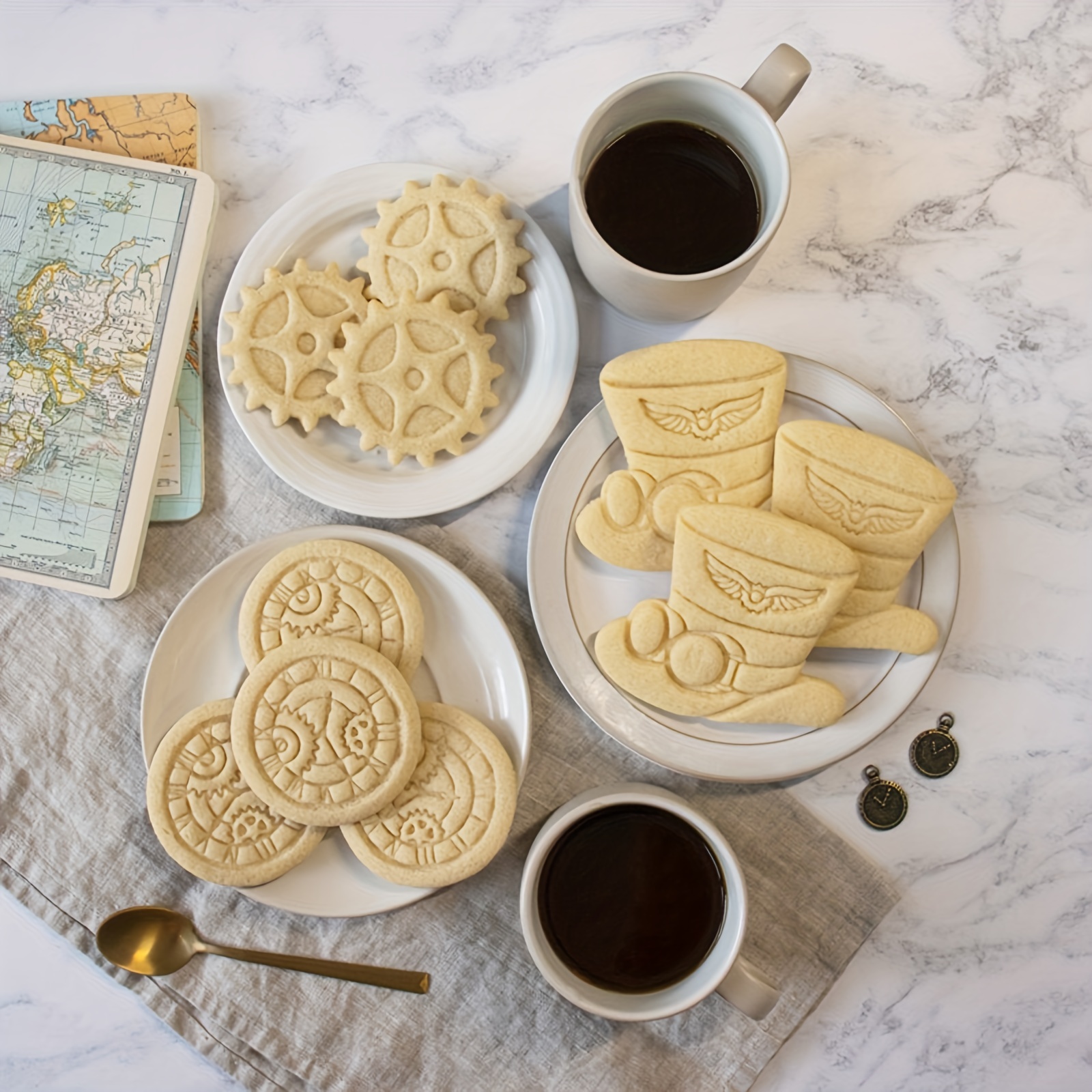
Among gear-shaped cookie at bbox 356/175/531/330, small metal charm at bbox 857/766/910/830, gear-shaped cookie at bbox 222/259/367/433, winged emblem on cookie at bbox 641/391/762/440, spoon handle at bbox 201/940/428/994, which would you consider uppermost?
gear-shaped cookie at bbox 356/175/531/330

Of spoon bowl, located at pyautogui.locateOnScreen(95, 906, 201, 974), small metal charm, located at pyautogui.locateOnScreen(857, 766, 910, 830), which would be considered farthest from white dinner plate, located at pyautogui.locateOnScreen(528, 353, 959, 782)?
spoon bowl, located at pyautogui.locateOnScreen(95, 906, 201, 974)

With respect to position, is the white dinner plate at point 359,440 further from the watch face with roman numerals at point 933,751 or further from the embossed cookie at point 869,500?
the watch face with roman numerals at point 933,751

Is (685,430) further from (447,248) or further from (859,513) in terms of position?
(447,248)

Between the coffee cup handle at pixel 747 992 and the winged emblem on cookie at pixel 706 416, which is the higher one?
the winged emblem on cookie at pixel 706 416

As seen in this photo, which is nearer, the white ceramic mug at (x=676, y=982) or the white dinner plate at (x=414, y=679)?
the white ceramic mug at (x=676, y=982)

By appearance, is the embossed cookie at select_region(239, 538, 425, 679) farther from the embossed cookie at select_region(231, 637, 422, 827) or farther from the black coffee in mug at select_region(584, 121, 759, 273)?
the black coffee in mug at select_region(584, 121, 759, 273)

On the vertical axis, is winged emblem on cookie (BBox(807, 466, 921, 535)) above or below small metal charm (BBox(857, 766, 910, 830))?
above

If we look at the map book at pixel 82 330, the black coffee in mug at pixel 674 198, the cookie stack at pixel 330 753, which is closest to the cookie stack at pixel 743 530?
the black coffee in mug at pixel 674 198

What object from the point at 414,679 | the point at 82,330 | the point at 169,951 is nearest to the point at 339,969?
the point at 169,951
